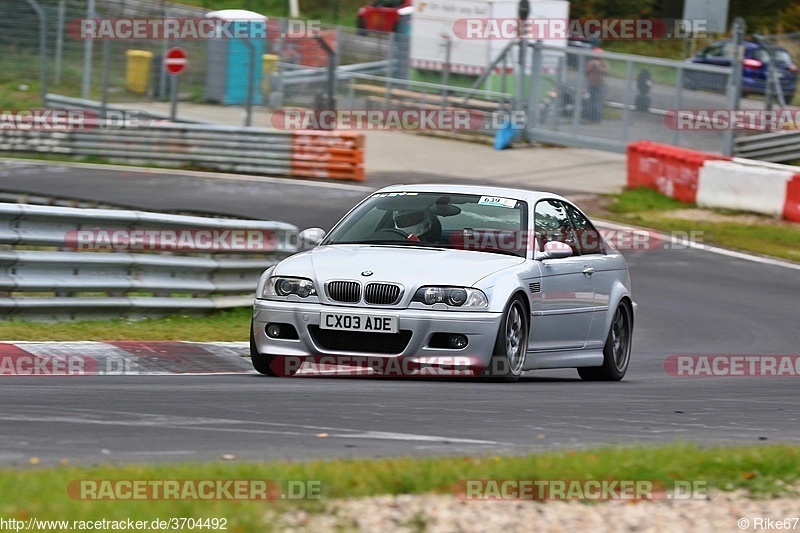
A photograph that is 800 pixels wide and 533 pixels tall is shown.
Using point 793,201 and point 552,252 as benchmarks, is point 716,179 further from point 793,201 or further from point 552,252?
point 552,252

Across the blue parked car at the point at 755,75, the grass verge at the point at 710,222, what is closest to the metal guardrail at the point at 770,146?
the blue parked car at the point at 755,75

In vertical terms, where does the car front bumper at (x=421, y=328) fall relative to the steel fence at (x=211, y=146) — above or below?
above

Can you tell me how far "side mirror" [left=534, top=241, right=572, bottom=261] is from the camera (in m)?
9.45

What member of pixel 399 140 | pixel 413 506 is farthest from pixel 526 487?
pixel 399 140

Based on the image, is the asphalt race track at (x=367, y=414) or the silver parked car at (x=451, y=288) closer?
the asphalt race track at (x=367, y=414)

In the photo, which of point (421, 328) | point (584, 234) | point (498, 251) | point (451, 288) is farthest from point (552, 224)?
point (421, 328)

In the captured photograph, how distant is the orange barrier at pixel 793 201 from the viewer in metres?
22.2

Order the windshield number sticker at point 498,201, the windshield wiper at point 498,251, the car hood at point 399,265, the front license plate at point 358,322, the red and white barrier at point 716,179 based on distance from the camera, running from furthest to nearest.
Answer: the red and white barrier at point 716,179 → the windshield number sticker at point 498,201 → the windshield wiper at point 498,251 → the car hood at point 399,265 → the front license plate at point 358,322

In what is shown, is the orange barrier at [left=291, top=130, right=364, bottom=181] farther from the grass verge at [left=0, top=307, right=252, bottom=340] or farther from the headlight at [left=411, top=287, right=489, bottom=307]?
the headlight at [left=411, top=287, right=489, bottom=307]

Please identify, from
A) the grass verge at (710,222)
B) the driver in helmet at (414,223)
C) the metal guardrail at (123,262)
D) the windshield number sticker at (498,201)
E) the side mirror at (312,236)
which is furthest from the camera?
the grass verge at (710,222)

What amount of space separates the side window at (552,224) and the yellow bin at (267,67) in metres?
18.2

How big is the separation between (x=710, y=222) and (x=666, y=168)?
231 cm

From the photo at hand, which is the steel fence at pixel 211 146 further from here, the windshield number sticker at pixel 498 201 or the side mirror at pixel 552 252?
the side mirror at pixel 552 252

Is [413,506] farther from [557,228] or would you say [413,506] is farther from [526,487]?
[557,228]
